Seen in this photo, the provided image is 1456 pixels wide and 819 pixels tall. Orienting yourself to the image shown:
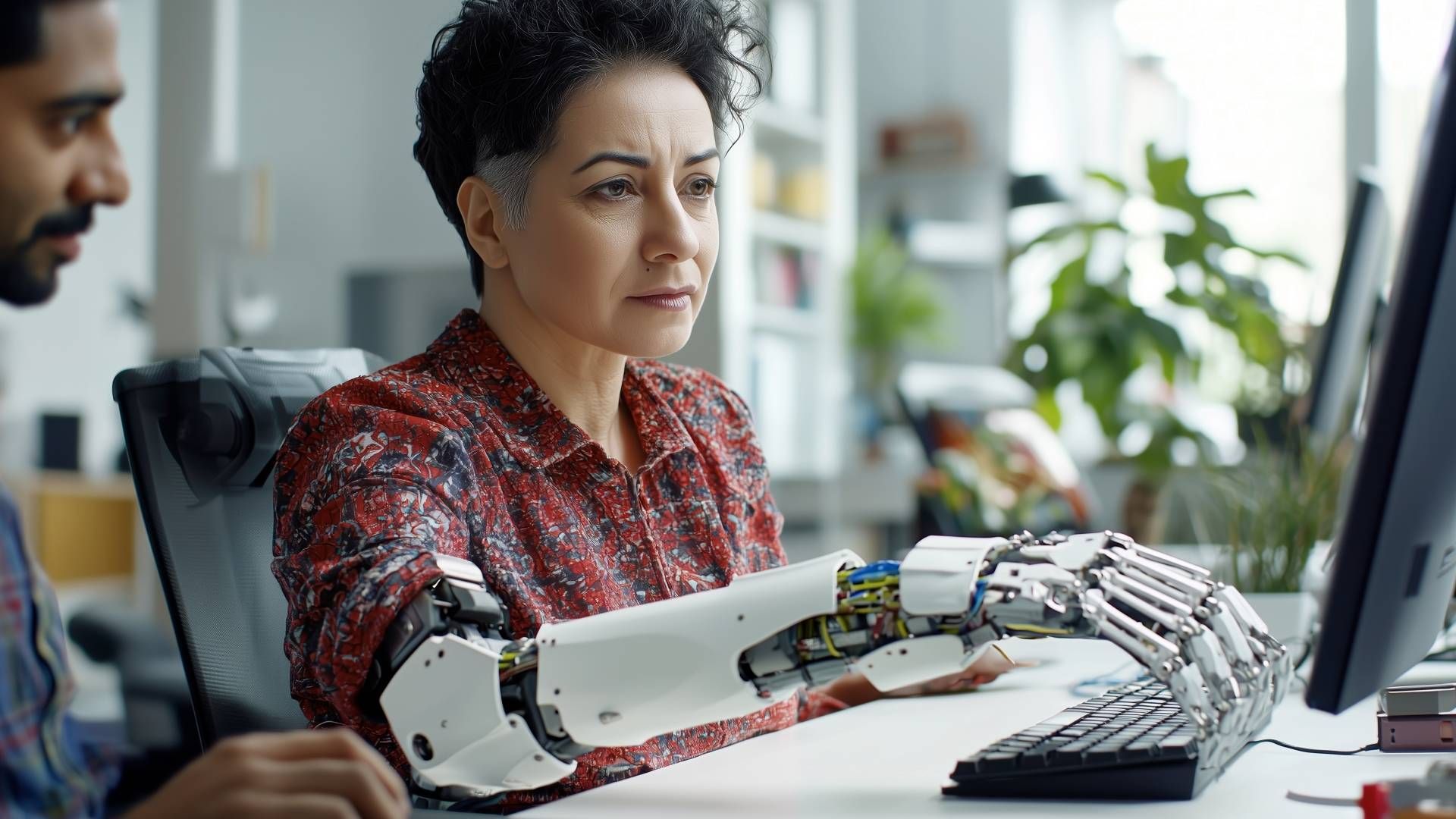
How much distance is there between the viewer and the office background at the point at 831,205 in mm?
3158

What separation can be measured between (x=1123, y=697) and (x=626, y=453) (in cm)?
52

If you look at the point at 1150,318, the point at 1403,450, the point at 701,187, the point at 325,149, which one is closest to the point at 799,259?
the point at 1150,318

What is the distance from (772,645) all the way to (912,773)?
14cm

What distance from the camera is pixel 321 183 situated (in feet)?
10.5

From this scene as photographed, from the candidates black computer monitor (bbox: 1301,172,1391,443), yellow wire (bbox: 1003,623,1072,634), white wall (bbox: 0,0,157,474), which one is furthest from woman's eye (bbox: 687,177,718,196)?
white wall (bbox: 0,0,157,474)

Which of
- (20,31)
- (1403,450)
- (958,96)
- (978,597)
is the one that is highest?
(958,96)

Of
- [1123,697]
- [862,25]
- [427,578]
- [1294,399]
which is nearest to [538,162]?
[427,578]

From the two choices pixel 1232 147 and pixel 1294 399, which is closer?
pixel 1294 399

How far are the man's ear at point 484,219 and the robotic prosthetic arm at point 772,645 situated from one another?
43cm

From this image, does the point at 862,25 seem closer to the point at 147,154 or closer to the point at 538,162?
the point at 147,154

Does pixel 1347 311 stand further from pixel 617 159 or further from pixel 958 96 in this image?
pixel 958 96

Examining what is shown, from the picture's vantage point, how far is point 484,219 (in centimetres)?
124

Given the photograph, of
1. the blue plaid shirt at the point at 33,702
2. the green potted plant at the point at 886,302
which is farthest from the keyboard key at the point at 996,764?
the green potted plant at the point at 886,302

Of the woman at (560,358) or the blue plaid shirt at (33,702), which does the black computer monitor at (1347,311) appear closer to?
the woman at (560,358)
